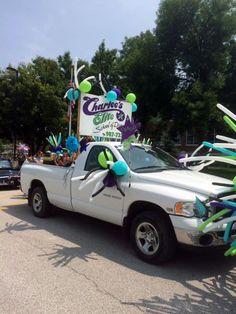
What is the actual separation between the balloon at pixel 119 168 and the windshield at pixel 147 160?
0.69 ft

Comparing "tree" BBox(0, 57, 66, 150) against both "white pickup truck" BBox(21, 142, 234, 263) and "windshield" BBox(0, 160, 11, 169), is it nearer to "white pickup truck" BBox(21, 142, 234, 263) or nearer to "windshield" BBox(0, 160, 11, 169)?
"windshield" BBox(0, 160, 11, 169)

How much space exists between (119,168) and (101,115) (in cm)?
355

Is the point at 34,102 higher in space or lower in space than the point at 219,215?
higher

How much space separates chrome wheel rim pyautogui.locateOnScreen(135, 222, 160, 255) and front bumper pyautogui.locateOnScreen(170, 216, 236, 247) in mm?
419

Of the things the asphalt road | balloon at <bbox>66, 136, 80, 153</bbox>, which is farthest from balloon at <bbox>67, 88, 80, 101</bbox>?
the asphalt road

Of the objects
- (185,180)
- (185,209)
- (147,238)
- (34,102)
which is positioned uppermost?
(34,102)

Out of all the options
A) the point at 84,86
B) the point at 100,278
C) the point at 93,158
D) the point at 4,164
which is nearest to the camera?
the point at 100,278

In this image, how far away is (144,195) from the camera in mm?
5215

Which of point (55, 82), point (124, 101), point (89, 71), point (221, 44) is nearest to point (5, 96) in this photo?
point (55, 82)

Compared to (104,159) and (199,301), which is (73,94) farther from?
(199,301)

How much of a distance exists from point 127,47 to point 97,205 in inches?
1165

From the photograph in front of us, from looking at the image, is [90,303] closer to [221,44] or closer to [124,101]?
[124,101]

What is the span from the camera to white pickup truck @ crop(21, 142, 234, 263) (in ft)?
15.5

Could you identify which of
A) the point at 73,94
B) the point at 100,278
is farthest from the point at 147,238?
the point at 73,94
